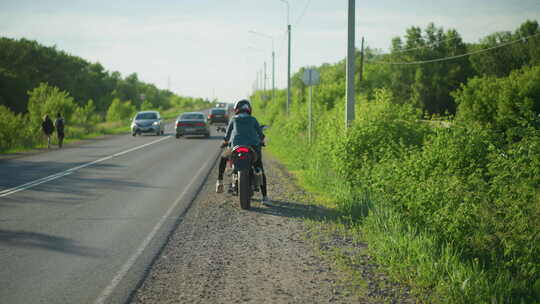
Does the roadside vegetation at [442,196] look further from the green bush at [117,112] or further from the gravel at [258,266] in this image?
the green bush at [117,112]

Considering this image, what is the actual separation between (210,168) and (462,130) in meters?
9.16

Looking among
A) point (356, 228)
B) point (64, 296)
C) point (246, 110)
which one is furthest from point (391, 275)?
point (246, 110)

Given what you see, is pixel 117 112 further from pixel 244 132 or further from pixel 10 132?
pixel 244 132

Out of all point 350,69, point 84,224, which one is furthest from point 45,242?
point 350,69

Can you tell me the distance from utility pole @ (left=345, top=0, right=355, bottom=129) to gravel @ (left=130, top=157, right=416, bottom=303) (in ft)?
11.4

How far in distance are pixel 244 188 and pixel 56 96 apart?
26.2 metres

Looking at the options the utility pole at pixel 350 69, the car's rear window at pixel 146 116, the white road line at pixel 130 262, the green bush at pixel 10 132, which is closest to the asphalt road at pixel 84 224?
the white road line at pixel 130 262

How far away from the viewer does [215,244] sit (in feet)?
21.3

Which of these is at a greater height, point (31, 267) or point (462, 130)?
point (462, 130)

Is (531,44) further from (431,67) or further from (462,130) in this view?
(462,130)

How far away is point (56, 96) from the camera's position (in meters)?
30.8

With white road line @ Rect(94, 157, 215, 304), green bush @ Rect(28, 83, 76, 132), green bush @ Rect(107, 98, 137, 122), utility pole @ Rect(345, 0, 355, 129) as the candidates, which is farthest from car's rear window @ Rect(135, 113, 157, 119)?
white road line @ Rect(94, 157, 215, 304)

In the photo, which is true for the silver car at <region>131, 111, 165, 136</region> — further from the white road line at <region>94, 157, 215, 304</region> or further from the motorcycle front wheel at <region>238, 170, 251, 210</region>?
the motorcycle front wheel at <region>238, 170, 251, 210</region>

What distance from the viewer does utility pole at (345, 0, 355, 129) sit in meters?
11.3
